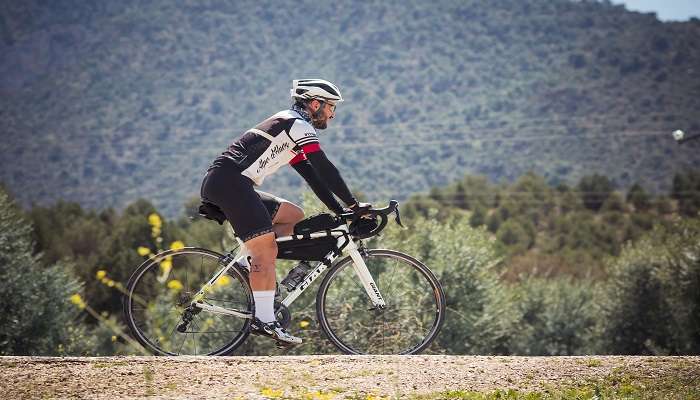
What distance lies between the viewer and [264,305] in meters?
7.71

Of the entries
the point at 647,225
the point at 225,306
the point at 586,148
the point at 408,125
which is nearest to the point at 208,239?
the point at 647,225

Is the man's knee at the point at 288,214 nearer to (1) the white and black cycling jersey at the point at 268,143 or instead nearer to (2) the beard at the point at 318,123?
(1) the white and black cycling jersey at the point at 268,143

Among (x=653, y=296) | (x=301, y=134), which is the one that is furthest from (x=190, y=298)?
(x=653, y=296)

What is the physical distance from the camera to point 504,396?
255 inches

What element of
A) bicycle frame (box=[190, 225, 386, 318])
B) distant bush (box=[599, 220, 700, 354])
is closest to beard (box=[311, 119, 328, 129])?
bicycle frame (box=[190, 225, 386, 318])

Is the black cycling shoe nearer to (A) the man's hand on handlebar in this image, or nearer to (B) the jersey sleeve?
(A) the man's hand on handlebar

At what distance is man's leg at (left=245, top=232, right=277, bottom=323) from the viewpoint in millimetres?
7625

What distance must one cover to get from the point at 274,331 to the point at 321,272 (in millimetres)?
774

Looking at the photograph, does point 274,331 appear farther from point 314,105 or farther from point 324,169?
point 314,105

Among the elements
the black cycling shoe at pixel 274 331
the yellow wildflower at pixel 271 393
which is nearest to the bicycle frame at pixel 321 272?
the black cycling shoe at pixel 274 331

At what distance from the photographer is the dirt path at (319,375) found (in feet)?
21.2

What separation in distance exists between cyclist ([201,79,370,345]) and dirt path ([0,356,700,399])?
588 millimetres

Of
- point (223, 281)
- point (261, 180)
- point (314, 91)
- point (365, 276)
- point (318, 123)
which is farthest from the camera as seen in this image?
point (365, 276)

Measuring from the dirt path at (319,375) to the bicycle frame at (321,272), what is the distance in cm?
65
